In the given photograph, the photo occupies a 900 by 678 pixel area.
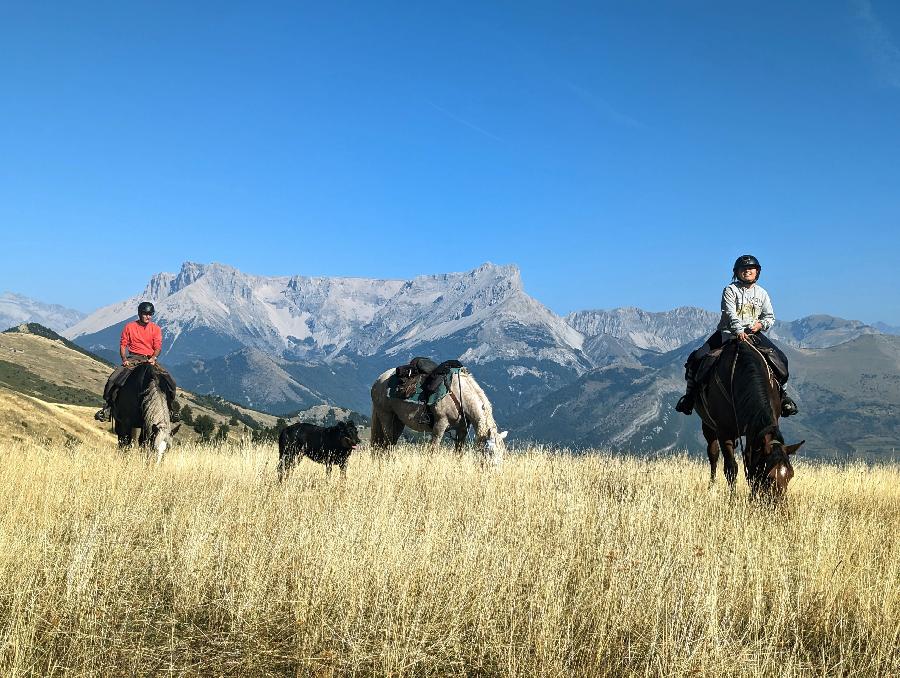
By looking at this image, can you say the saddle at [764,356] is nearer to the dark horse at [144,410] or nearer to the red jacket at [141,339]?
the dark horse at [144,410]

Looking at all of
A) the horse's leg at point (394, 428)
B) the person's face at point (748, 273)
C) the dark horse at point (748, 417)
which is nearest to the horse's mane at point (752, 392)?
the dark horse at point (748, 417)

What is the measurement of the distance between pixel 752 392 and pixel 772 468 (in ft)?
4.82

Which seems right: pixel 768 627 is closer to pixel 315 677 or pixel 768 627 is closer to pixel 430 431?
pixel 315 677

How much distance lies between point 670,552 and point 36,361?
4471 inches

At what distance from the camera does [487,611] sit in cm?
466

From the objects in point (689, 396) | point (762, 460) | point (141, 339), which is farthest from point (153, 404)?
point (762, 460)

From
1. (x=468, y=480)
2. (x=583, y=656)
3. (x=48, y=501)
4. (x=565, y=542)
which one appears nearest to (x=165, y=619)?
(x=583, y=656)

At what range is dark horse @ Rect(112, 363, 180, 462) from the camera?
41.8ft

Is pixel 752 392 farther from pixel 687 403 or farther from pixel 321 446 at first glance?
pixel 321 446

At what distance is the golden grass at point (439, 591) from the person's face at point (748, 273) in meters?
3.90

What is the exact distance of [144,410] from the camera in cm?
1283

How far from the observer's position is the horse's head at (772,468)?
7.40m

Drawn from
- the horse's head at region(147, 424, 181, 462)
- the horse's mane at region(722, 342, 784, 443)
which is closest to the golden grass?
the horse's mane at region(722, 342, 784, 443)

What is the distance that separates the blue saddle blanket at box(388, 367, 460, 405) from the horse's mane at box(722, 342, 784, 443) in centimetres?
678
